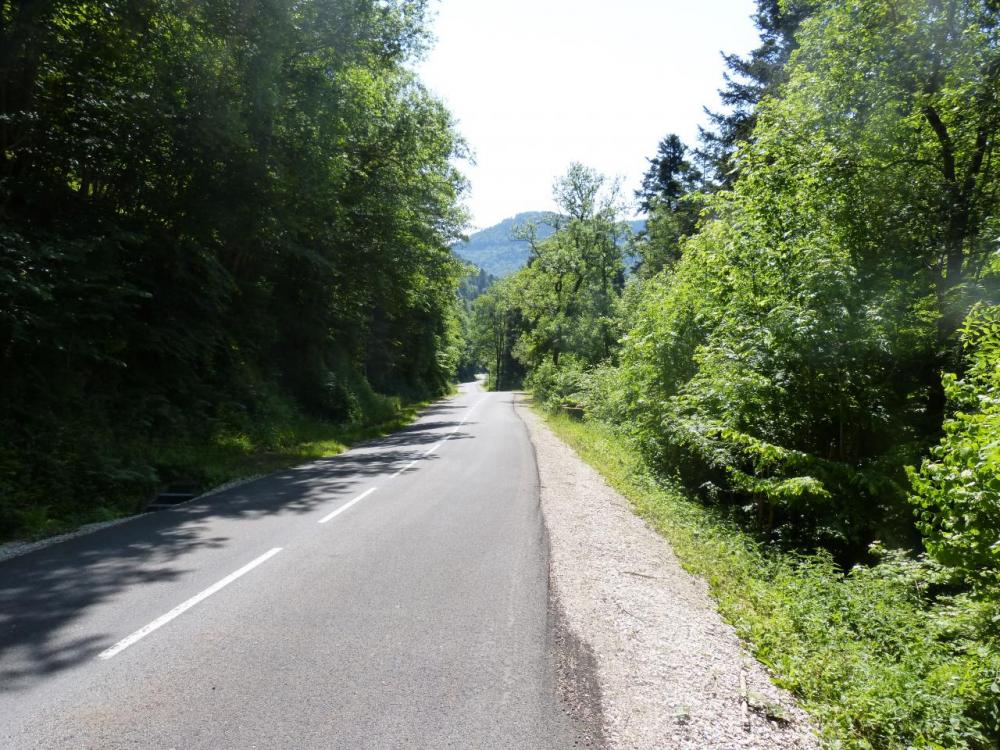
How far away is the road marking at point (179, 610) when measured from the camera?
4.36 m

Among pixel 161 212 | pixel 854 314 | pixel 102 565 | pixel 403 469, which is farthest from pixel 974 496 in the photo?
pixel 161 212

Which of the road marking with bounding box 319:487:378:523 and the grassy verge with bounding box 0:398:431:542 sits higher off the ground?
the grassy verge with bounding box 0:398:431:542

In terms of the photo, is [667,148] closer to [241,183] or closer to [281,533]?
[241,183]

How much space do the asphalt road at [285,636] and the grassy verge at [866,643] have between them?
178 cm

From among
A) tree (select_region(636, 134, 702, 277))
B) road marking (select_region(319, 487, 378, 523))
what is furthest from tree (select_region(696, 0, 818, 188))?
road marking (select_region(319, 487, 378, 523))

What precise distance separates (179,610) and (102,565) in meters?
2.07

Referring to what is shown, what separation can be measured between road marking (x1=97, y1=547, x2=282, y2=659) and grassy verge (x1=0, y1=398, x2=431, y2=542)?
3.70 meters

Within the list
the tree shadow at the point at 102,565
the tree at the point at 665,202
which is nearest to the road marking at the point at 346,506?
the tree shadow at the point at 102,565

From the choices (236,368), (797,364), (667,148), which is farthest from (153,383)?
(667,148)

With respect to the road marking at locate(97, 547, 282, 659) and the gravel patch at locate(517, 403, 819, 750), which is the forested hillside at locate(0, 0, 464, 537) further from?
the gravel patch at locate(517, 403, 819, 750)

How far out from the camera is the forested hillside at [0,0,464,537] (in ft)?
33.6

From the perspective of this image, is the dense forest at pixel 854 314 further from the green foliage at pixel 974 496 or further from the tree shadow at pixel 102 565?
the tree shadow at pixel 102 565

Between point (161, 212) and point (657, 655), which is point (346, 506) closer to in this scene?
point (657, 655)

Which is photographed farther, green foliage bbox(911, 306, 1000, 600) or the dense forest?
the dense forest
